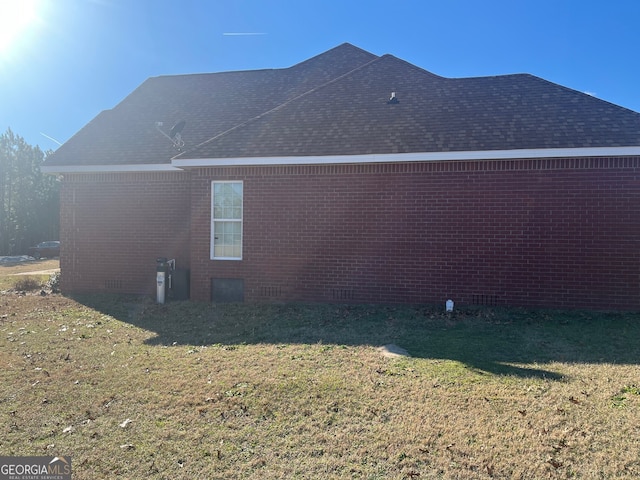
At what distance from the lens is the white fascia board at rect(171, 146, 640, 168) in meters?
8.42

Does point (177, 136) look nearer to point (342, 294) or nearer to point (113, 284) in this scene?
point (113, 284)

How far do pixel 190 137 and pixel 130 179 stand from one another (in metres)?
2.02

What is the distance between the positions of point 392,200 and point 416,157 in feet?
3.48

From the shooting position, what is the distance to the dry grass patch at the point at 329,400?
3410 millimetres

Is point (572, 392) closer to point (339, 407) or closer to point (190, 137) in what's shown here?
point (339, 407)

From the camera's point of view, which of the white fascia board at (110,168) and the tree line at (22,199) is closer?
the white fascia board at (110,168)

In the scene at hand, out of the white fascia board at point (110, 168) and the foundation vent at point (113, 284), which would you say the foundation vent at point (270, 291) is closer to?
the white fascia board at point (110, 168)

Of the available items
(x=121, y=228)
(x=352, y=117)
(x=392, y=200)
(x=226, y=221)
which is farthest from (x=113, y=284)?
(x=392, y=200)

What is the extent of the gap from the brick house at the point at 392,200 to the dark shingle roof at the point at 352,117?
0.06 meters

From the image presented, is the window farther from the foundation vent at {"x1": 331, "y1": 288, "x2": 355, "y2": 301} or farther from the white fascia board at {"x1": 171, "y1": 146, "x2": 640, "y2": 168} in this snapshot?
the foundation vent at {"x1": 331, "y1": 288, "x2": 355, "y2": 301}

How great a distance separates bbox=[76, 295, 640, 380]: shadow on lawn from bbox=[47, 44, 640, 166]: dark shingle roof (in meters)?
3.40

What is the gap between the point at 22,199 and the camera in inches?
1578

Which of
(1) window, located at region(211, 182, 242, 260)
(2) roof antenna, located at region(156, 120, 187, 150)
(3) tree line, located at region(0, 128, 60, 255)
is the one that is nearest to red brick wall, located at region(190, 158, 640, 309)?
(1) window, located at region(211, 182, 242, 260)

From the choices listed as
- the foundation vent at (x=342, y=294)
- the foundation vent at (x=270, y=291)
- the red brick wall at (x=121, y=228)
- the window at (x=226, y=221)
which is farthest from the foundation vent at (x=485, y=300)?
the red brick wall at (x=121, y=228)
